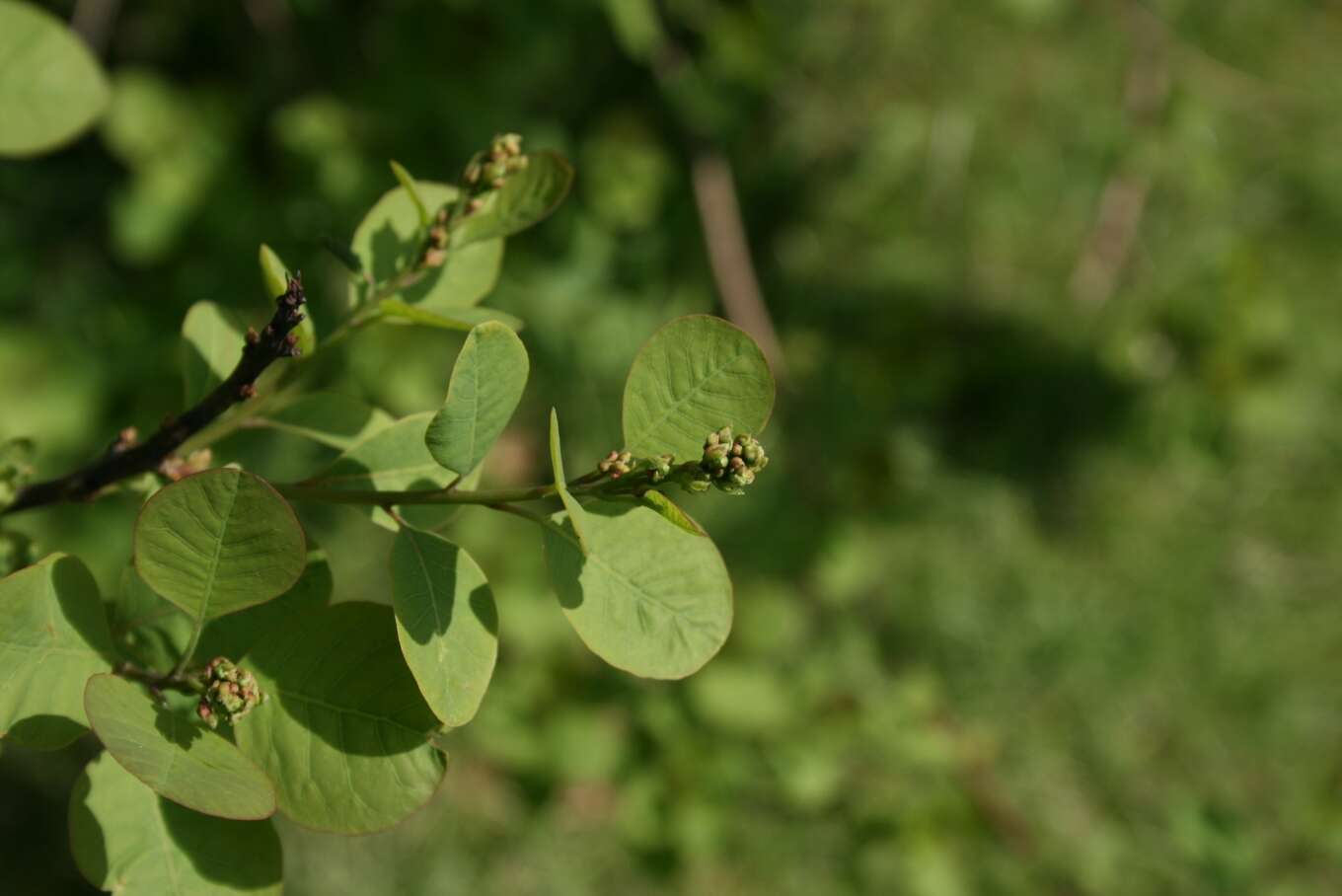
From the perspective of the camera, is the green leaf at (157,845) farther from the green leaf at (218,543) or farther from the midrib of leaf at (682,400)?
the midrib of leaf at (682,400)

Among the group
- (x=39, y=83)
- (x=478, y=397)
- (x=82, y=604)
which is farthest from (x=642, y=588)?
(x=39, y=83)

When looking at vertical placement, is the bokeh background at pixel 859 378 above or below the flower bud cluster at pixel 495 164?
below

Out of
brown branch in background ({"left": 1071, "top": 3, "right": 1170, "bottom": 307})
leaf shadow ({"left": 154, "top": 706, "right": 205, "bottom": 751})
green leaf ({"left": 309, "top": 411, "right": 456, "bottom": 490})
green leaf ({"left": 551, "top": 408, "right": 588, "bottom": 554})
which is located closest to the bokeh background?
brown branch in background ({"left": 1071, "top": 3, "right": 1170, "bottom": 307})

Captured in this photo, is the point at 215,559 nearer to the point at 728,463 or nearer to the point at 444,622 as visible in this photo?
the point at 444,622

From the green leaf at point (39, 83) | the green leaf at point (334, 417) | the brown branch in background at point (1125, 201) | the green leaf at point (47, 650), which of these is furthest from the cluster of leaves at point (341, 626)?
the brown branch in background at point (1125, 201)

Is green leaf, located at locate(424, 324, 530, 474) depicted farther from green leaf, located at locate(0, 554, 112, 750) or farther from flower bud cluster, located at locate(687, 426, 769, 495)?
green leaf, located at locate(0, 554, 112, 750)

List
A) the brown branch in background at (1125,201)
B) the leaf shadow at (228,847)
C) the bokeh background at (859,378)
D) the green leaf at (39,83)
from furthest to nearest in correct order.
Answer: the brown branch in background at (1125,201) < the bokeh background at (859,378) < the green leaf at (39,83) < the leaf shadow at (228,847)

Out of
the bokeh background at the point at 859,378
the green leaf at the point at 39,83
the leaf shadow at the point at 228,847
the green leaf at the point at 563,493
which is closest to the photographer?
the green leaf at the point at 563,493
